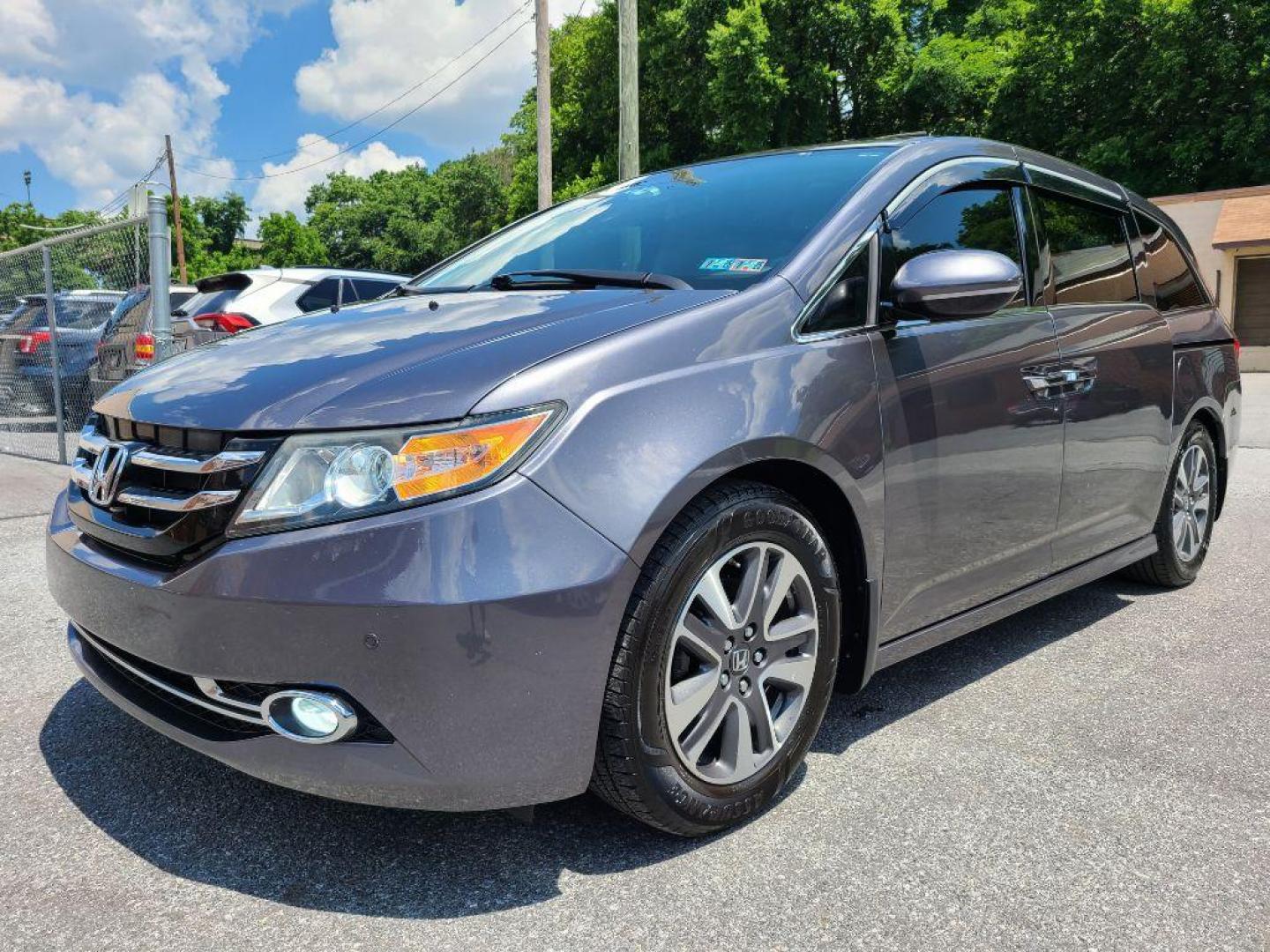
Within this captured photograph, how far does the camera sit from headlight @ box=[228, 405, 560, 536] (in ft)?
6.18

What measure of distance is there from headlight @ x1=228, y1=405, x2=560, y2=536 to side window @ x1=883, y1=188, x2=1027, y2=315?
1251 mm

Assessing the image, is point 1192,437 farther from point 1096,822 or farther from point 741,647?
point 741,647

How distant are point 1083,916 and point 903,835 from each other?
0.41 meters

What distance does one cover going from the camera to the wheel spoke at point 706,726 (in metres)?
2.18

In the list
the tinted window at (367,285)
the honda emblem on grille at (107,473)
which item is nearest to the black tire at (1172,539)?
the honda emblem on grille at (107,473)

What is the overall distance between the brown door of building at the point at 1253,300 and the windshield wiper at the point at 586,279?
78.6 feet

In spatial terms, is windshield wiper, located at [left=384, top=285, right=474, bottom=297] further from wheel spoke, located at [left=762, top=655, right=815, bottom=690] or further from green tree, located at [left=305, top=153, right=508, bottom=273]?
green tree, located at [left=305, top=153, right=508, bottom=273]

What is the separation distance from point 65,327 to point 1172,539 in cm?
790

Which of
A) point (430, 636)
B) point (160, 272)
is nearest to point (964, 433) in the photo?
point (430, 636)

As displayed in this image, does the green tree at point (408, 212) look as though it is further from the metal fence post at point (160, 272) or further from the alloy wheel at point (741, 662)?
the alloy wheel at point (741, 662)

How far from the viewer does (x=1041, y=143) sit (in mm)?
27094

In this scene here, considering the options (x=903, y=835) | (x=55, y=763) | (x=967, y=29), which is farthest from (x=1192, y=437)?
(x=967, y=29)

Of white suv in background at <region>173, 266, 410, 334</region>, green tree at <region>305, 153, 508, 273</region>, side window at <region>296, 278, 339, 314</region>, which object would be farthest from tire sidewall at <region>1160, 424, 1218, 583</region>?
green tree at <region>305, 153, 508, 273</region>

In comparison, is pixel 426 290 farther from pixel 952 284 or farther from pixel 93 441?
pixel 952 284
